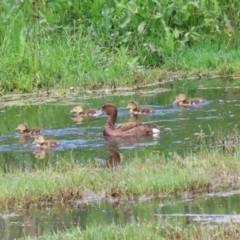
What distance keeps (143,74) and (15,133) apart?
4556 millimetres

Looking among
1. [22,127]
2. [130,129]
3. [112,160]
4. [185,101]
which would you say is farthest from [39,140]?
[185,101]

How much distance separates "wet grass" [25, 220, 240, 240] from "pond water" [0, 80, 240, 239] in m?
0.48

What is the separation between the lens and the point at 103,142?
13.2 m

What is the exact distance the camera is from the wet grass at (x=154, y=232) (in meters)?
7.14

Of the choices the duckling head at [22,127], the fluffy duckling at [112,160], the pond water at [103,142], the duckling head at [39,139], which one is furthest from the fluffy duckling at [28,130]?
the fluffy duckling at [112,160]

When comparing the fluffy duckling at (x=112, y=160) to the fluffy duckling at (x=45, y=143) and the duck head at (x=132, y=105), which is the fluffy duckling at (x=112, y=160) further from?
the duck head at (x=132, y=105)

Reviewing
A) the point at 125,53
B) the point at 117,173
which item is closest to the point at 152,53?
the point at 125,53

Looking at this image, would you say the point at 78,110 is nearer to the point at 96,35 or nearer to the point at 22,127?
the point at 22,127

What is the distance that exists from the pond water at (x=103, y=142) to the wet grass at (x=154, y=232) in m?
0.48

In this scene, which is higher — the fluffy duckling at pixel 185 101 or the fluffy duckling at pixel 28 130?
the fluffy duckling at pixel 28 130

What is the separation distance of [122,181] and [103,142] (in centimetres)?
389

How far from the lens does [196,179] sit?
30.4 ft

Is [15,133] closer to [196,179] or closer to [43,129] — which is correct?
[43,129]

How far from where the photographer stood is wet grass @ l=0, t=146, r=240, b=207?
9.11 metres
